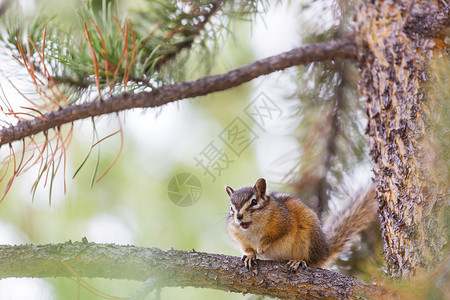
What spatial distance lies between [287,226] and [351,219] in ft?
0.74

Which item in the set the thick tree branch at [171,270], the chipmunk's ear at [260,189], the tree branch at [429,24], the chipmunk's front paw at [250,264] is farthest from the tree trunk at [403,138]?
the chipmunk's ear at [260,189]

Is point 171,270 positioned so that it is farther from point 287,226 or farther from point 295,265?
point 287,226

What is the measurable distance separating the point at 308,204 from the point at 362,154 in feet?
0.81

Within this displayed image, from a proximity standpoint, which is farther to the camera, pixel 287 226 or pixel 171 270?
pixel 287 226

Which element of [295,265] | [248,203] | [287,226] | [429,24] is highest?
[429,24]

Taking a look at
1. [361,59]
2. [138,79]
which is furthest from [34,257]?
[361,59]

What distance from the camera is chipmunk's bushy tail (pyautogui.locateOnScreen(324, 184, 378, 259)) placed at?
5.42ft

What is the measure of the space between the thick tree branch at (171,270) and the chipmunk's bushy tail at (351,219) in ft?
1.38

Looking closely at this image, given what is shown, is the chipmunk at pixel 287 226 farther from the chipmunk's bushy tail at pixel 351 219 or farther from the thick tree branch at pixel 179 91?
the thick tree branch at pixel 179 91

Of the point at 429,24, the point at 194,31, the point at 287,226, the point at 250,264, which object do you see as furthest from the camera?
the point at 287,226

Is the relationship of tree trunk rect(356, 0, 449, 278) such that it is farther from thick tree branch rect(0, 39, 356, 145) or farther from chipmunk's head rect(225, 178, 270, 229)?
chipmunk's head rect(225, 178, 270, 229)

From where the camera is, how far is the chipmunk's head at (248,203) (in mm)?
1585

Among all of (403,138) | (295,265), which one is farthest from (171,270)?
(403,138)

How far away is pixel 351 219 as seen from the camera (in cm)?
166
